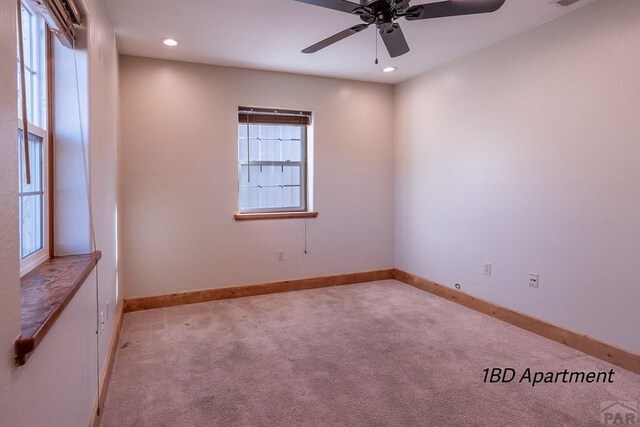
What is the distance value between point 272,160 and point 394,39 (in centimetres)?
221

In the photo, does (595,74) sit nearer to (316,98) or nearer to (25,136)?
(316,98)

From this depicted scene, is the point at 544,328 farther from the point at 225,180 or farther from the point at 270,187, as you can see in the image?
the point at 225,180

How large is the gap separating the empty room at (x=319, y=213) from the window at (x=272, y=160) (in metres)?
0.03

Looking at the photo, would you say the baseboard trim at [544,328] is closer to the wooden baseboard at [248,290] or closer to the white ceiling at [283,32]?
the wooden baseboard at [248,290]

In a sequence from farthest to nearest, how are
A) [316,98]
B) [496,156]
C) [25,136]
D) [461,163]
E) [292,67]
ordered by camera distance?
[316,98] → [292,67] → [461,163] → [496,156] → [25,136]

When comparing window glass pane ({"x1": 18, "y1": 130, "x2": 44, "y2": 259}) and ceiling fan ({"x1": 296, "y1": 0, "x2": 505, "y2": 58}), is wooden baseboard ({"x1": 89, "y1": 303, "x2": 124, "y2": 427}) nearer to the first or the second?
window glass pane ({"x1": 18, "y1": 130, "x2": 44, "y2": 259})

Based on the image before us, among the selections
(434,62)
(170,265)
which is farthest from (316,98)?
(170,265)

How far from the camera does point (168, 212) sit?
3832mm

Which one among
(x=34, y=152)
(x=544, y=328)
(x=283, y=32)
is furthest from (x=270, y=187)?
(x=544, y=328)

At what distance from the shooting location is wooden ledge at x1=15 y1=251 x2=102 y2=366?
95cm

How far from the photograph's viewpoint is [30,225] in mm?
1569

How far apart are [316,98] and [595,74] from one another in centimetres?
265

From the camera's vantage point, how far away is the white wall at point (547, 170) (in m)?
2.55

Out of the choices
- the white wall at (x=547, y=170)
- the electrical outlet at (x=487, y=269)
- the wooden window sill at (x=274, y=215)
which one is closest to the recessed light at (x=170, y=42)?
the wooden window sill at (x=274, y=215)
